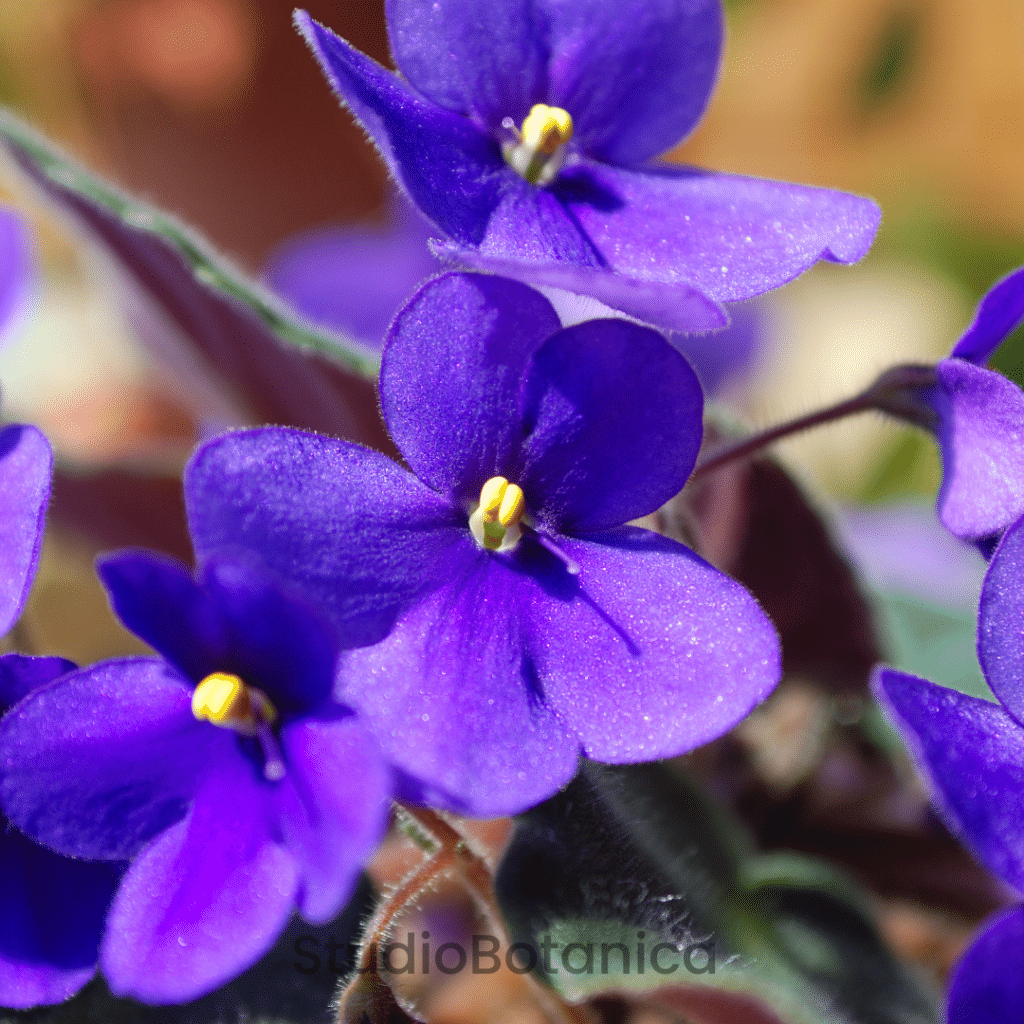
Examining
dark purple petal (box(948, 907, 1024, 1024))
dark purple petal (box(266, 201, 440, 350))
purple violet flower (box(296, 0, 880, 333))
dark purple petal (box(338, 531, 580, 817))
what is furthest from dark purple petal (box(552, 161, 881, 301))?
dark purple petal (box(266, 201, 440, 350))

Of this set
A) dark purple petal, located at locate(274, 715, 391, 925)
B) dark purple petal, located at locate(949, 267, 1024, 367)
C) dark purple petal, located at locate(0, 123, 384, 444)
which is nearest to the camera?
dark purple petal, located at locate(274, 715, 391, 925)

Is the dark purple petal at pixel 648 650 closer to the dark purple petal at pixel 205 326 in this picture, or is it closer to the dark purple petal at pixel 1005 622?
the dark purple petal at pixel 1005 622

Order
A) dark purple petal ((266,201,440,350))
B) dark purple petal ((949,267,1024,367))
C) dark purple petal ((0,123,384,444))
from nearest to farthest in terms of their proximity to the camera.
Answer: dark purple petal ((949,267,1024,367)), dark purple petal ((0,123,384,444)), dark purple petal ((266,201,440,350))

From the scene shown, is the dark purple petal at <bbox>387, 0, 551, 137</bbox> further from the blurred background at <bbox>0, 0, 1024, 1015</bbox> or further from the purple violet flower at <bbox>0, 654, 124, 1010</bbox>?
the blurred background at <bbox>0, 0, 1024, 1015</bbox>

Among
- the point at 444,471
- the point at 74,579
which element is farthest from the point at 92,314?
the point at 444,471

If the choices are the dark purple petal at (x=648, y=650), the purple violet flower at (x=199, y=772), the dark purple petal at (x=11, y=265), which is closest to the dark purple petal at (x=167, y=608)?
the purple violet flower at (x=199, y=772)

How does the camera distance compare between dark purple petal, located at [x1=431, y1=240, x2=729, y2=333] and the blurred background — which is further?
the blurred background
